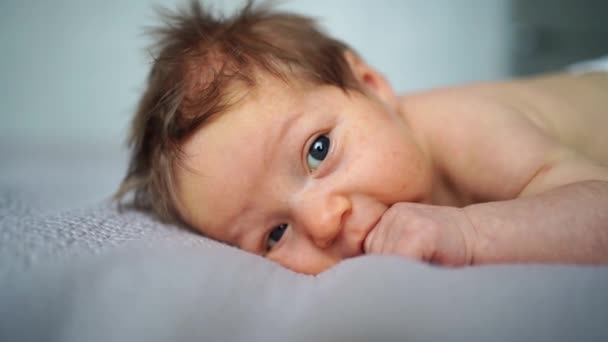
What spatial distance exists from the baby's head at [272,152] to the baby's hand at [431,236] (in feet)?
0.24

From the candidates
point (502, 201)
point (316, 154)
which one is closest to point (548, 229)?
point (502, 201)

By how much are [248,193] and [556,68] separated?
1930 millimetres

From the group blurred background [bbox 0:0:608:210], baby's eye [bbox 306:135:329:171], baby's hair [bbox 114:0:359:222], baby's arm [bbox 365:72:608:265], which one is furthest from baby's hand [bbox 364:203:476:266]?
blurred background [bbox 0:0:608:210]

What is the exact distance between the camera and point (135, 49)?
1.74 m

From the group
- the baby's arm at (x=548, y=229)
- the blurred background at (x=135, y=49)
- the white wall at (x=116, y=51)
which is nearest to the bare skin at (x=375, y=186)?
the baby's arm at (x=548, y=229)

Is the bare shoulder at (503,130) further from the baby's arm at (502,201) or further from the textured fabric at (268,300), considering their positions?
the textured fabric at (268,300)

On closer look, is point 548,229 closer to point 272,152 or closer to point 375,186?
point 375,186

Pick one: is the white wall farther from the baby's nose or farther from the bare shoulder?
the baby's nose

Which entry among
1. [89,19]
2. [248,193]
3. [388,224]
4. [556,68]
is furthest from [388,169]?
[556,68]

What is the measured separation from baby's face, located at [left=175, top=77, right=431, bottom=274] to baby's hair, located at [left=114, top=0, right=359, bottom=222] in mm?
29

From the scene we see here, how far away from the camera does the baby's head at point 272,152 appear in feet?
1.95

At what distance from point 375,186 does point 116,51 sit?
1.57 m

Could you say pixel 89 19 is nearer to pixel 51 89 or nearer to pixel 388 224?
pixel 51 89

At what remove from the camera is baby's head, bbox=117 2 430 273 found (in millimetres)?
593
